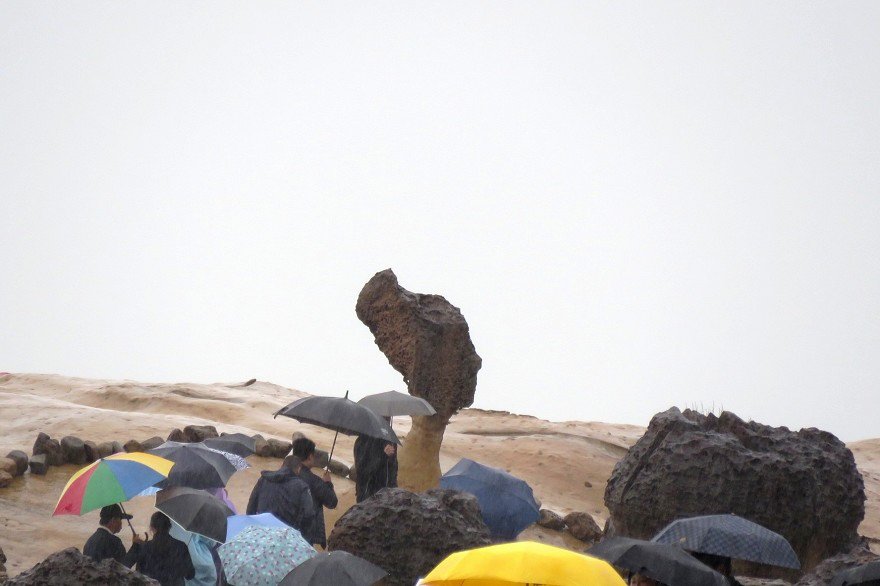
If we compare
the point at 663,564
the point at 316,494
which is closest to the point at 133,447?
the point at 316,494

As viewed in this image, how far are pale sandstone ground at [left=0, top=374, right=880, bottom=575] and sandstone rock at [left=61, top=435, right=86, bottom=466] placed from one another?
0.79 ft

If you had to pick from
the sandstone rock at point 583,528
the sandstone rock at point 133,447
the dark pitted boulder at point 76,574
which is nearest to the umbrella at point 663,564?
the dark pitted boulder at point 76,574

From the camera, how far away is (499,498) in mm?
9750

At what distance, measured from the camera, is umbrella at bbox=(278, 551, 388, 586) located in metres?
5.74

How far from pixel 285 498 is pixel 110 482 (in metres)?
1.40

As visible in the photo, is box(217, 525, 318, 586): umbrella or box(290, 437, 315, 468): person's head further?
box(290, 437, 315, 468): person's head

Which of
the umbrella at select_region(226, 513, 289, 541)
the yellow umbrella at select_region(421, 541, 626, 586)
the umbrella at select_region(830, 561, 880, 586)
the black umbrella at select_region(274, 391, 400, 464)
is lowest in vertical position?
the umbrella at select_region(226, 513, 289, 541)

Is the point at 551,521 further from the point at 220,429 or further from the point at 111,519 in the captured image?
the point at 111,519

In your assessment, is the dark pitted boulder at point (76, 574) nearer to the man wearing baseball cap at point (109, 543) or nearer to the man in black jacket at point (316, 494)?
the man wearing baseball cap at point (109, 543)

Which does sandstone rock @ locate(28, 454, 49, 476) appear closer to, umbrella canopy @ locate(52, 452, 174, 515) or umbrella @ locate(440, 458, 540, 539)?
umbrella canopy @ locate(52, 452, 174, 515)

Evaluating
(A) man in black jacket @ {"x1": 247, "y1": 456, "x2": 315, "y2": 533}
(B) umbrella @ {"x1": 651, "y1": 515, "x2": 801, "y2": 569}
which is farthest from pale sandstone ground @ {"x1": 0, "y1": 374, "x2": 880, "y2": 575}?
(B) umbrella @ {"x1": 651, "y1": 515, "x2": 801, "y2": 569}

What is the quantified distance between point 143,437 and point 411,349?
4439mm

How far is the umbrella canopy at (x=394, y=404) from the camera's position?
10945mm

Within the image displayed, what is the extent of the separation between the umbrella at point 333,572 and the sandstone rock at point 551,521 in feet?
26.0
